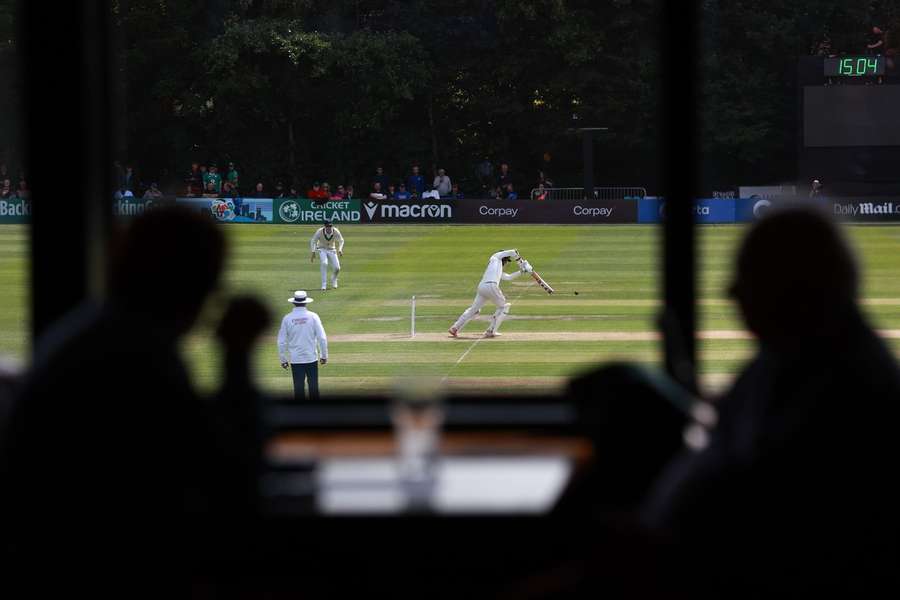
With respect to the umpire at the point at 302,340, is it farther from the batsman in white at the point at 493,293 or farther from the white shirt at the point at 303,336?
the batsman in white at the point at 493,293

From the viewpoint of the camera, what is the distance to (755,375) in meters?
2.01

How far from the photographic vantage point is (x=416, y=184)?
105 ft

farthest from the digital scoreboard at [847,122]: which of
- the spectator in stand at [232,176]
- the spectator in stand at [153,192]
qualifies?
the spectator in stand at [232,176]

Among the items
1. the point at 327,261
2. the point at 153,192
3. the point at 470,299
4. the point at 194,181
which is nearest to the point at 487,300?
the point at 470,299

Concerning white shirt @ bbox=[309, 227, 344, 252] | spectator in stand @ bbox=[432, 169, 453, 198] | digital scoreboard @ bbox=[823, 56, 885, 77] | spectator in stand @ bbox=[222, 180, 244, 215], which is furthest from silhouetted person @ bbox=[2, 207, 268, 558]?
spectator in stand @ bbox=[432, 169, 453, 198]

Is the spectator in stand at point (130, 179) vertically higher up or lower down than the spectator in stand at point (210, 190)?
higher up

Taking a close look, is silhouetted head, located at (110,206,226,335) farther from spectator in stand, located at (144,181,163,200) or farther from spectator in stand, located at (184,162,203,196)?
A: spectator in stand, located at (184,162,203,196)

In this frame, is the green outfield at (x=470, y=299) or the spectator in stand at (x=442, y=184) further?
the spectator in stand at (x=442, y=184)

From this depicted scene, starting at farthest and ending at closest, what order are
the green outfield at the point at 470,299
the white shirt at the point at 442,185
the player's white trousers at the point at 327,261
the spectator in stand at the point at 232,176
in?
the white shirt at the point at 442,185 < the spectator in stand at the point at 232,176 < the player's white trousers at the point at 327,261 < the green outfield at the point at 470,299

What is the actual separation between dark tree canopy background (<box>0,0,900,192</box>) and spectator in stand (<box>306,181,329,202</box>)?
3.75ft

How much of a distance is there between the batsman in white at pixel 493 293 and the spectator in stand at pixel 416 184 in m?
11.3

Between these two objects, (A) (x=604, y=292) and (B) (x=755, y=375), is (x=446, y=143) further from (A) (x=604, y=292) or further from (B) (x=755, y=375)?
(B) (x=755, y=375)

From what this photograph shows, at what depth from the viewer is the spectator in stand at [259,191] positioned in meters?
31.3

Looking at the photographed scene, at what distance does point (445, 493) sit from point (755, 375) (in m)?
0.65
